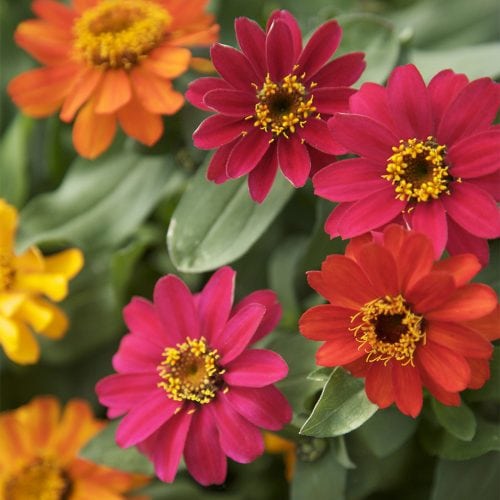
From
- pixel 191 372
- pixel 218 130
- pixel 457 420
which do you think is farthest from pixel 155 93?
pixel 457 420

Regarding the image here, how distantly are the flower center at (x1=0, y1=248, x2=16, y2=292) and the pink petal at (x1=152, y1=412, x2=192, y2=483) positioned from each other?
220 millimetres

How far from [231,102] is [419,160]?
0.13 meters

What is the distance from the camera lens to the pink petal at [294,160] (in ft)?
1.82

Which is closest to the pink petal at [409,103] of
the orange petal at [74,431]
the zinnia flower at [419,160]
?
the zinnia flower at [419,160]

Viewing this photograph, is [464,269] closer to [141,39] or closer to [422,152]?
[422,152]

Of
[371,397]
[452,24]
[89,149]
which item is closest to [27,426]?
[89,149]

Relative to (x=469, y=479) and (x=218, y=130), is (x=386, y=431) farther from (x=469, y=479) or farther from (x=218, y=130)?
(x=218, y=130)

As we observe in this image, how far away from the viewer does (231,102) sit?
0.56 metres

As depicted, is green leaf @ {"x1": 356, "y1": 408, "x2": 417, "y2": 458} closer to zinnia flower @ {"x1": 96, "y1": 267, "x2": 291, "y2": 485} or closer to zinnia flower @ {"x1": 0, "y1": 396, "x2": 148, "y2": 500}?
zinnia flower @ {"x1": 96, "y1": 267, "x2": 291, "y2": 485}

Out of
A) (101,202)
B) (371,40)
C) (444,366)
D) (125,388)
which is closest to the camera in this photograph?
(444,366)

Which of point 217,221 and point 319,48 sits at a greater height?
point 319,48

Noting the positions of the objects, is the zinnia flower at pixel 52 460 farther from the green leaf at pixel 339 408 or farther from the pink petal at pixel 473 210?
the pink petal at pixel 473 210

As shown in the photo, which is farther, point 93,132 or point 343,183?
point 93,132

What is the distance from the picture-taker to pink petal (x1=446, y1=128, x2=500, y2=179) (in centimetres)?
51
